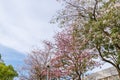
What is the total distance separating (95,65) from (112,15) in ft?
29.1

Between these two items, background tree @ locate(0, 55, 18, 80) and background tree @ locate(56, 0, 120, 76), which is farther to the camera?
background tree @ locate(0, 55, 18, 80)

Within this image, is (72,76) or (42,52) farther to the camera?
(42,52)

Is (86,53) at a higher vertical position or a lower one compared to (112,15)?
higher

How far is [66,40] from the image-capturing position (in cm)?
2225

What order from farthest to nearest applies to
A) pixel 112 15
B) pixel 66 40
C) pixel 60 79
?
pixel 60 79 < pixel 66 40 < pixel 112 15

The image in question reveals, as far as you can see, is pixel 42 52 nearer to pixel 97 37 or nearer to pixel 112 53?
pixel 112 53

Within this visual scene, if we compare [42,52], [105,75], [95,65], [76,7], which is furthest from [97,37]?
[42,52]

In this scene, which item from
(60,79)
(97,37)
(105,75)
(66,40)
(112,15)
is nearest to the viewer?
(112,15)

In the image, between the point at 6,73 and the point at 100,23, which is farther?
the point at 6,73

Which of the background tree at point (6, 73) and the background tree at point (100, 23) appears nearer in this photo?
the background tree at point (100, 23)

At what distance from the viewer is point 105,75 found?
26859mm

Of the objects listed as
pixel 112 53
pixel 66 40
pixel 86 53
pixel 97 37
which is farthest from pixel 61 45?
pixel 97 37

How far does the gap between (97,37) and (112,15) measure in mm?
1510

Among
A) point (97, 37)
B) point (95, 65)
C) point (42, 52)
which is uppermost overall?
point (42, 52)
